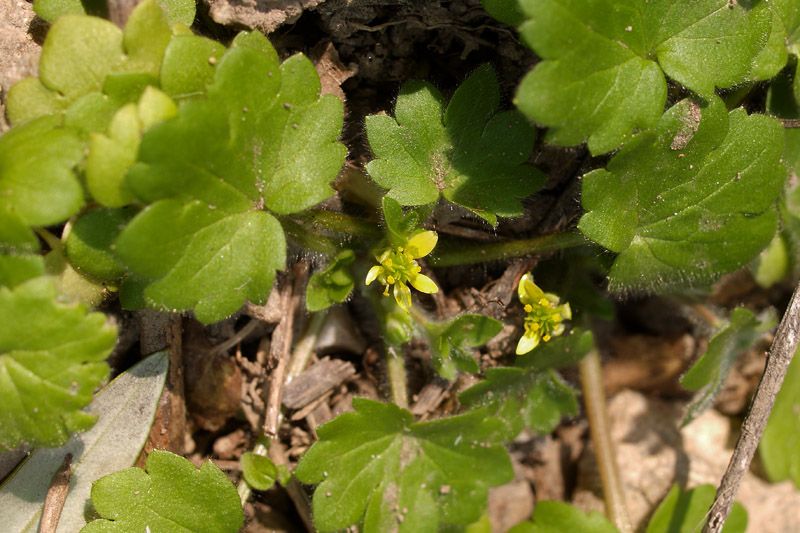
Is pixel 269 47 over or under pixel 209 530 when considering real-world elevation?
over

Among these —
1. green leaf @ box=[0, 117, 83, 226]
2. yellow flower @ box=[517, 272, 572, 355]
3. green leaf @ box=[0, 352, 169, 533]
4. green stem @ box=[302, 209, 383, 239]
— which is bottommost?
green leaf @ box=[0, 352, 169, 533]

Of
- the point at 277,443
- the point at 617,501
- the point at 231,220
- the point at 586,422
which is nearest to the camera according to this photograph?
the point at 231,220

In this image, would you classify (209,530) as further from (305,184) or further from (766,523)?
(766,523)

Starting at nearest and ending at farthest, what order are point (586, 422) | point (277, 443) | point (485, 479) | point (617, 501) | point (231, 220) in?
1. point (231, 220)
2. point (485, 479)
3. point (277, 443)
4. point (617, 501)
5. point (586, 422)

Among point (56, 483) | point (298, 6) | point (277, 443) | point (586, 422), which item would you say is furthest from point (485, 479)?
point (298, 6)

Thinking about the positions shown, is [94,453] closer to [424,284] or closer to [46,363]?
[46,363]

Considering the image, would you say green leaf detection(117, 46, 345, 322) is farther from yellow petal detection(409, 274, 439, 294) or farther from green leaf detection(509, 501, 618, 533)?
green leaf detection(509, 501, 618, 533)

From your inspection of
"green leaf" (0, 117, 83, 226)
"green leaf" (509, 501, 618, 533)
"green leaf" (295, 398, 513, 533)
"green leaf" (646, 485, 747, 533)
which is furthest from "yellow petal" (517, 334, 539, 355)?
"green leaf" (0, 117, 83, 226)

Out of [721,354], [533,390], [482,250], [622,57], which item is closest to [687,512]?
[721,354]
